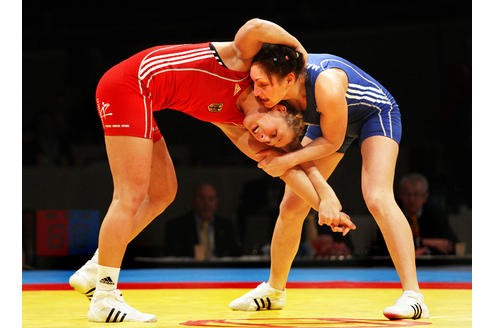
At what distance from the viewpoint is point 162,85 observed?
12.3 ft

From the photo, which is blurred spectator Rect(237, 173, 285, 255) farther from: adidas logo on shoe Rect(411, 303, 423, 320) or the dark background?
adidas logo on shoe Rect(411, 303, 423, 320)

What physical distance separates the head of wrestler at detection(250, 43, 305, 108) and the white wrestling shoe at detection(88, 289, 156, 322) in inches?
40.7

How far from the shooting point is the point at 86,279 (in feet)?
12.7

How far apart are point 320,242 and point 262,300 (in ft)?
11.6

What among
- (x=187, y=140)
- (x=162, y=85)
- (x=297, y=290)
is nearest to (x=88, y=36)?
(x=187, y=140)

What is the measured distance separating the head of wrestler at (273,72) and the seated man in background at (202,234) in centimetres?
415

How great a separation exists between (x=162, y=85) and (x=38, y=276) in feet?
10.4

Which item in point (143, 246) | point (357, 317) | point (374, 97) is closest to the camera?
point (357, 317)

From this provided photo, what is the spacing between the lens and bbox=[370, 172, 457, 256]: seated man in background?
750 centimetres

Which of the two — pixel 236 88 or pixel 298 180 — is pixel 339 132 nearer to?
pixel 298 180

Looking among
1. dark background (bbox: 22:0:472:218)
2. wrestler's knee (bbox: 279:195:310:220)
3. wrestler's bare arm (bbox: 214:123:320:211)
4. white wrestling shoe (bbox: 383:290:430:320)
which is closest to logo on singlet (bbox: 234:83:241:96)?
wrestler's bare arm (bbox: 214:123:320:211)

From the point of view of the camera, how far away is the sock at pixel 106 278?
3.56 m

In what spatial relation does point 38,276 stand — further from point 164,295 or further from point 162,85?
point 162,85

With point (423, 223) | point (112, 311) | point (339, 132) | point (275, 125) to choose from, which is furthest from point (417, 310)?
point (423, 223)
